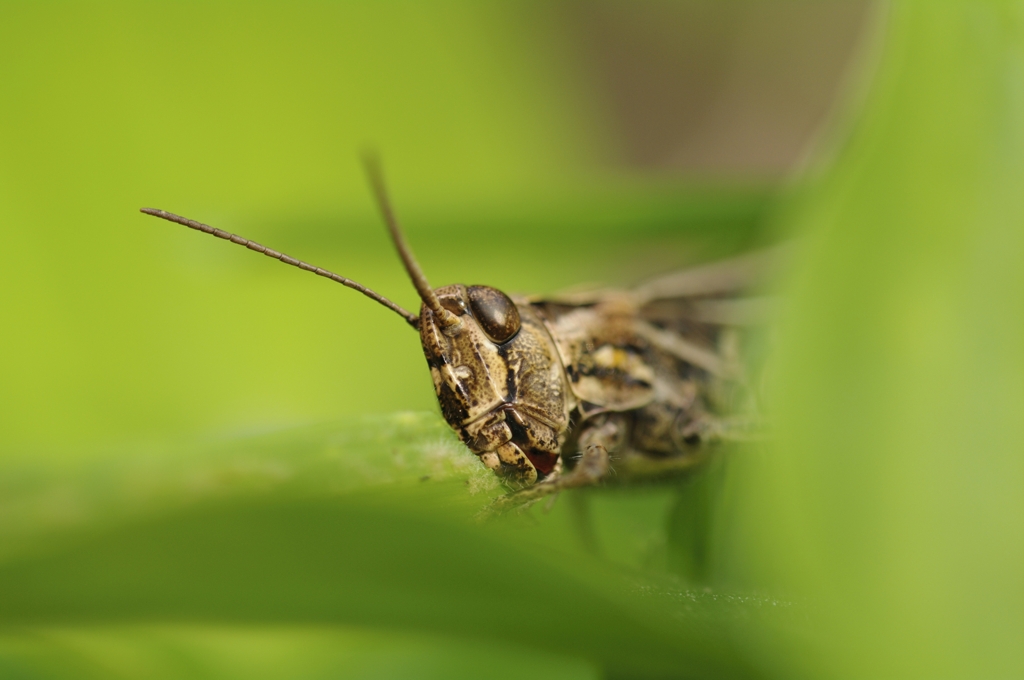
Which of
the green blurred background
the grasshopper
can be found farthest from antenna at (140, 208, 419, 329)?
the green blurred background

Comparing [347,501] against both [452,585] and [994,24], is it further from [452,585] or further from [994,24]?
Result: [994,24]

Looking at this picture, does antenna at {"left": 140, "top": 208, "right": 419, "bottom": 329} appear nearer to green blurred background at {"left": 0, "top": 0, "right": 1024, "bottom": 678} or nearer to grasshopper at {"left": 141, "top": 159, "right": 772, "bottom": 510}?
grasshopper at {"left": 141, "top": 159, "right": 772, "bottom": 510}

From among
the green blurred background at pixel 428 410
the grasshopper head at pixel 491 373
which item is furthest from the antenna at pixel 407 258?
the green blurred background at pixel 428 410

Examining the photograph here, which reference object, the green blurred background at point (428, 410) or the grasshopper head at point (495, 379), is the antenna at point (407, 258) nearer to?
the grasshopper head at point (495, 379)

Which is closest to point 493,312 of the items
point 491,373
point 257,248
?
point 491,373

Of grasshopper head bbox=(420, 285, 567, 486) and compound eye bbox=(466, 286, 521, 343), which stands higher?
compound eye bbox=(466, 286, 521, 343)

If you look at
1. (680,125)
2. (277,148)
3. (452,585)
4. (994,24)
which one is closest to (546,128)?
(277,148)

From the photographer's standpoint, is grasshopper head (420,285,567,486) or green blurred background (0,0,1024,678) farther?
grasshopper head (420,285,567,486)
